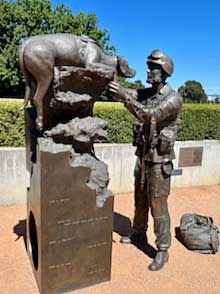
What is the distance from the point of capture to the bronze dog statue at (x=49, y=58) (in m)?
2.58

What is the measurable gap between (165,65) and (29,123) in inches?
65.1

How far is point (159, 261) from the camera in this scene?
362cm

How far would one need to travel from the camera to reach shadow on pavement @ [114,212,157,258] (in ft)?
13.0

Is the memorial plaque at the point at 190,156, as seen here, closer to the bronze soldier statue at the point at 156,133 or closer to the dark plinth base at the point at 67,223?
the bronze soldier statue at the point at 156,133

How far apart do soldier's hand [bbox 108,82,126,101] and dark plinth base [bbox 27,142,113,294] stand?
73 cm

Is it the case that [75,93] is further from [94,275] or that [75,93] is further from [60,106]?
[94,275]

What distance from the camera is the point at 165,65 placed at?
3.23 m

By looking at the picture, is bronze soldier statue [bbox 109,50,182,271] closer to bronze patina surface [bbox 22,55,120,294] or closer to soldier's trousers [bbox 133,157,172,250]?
soldier's trousers [bbox 133,157,172,250]

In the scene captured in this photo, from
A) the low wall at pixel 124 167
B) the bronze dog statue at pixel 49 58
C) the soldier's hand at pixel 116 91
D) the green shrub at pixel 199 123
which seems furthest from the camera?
the green shrub at pixel 199 123

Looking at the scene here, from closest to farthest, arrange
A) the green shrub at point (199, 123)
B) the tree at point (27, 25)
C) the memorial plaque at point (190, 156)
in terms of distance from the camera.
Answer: the memorial plaque at point (190, 156) < the green shrub at point (199, 123) < the tree at point (27, 25)

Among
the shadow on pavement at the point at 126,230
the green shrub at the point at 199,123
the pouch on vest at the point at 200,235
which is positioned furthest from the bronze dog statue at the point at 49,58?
the green shrub at the point at 199,123

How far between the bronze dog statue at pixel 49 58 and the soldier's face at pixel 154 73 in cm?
53

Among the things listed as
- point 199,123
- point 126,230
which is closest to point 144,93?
point 126,230

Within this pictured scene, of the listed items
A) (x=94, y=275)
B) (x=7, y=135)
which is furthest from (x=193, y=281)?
(x=7, y=135)
